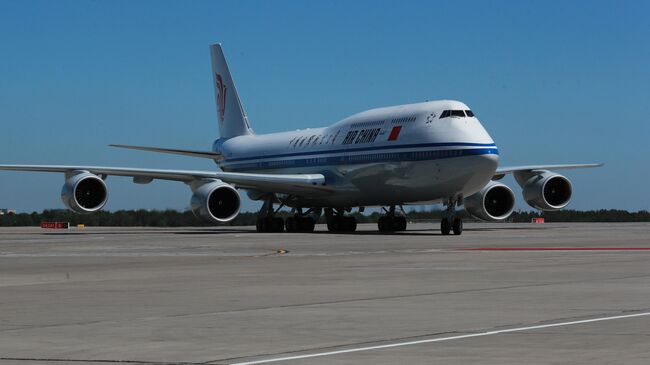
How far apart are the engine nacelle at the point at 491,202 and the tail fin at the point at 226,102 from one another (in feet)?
47.8

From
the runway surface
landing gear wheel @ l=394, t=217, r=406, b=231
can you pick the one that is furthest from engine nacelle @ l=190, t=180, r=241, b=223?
the runway surface

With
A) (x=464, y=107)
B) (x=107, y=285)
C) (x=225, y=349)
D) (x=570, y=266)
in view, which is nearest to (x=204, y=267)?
(x=107, y=285)

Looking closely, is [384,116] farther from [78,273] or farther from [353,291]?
[353,291]

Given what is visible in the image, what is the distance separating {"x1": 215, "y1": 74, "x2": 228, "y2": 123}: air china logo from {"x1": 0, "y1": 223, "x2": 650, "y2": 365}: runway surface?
34454 mm

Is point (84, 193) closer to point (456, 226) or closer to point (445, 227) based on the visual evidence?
point (445, 227)

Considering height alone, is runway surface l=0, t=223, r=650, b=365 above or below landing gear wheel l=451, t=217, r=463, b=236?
below

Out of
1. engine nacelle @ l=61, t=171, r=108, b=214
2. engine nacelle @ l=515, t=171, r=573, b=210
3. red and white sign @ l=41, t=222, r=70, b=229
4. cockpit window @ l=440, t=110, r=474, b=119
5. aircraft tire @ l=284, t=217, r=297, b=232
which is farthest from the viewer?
red and white sign @ l=41, t=222, r=70, b=229

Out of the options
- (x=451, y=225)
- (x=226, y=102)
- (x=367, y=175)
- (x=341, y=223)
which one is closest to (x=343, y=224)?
(x=341, y=223)

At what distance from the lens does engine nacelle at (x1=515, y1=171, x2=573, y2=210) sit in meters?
45.8

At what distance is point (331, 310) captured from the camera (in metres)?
12.0

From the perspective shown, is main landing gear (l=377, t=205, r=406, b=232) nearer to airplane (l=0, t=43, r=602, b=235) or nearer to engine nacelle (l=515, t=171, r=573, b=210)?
airplane (l=0, t=43, r=602, b=235)

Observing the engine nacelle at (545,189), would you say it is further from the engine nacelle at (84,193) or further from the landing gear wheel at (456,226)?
the engine nacelle at (84,193)

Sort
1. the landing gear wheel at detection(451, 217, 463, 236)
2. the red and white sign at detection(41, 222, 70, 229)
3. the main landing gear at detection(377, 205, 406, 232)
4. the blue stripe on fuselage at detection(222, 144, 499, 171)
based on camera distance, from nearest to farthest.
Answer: the landing gear wheel at detection(451, 217, 463, 236) → the blue stripe on fuselage at detection(222, 144, 499, 171) → the main landing gear at detection(377, 205, 406, 232) → the red and white sign at detection(41, 222, 70, 229)

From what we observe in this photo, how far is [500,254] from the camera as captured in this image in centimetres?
2378
